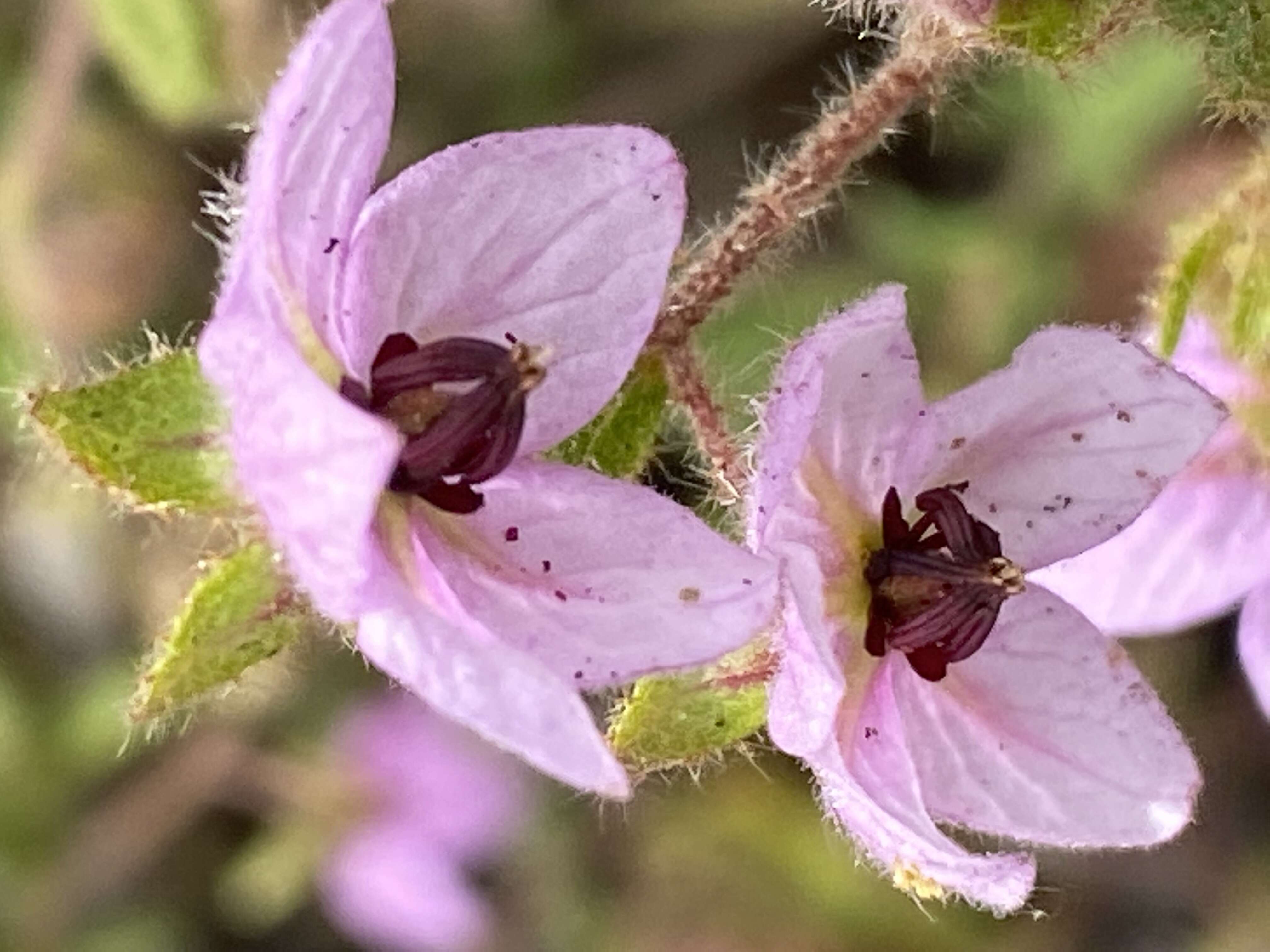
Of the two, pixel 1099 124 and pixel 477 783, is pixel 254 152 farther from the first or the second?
pixel 477 783

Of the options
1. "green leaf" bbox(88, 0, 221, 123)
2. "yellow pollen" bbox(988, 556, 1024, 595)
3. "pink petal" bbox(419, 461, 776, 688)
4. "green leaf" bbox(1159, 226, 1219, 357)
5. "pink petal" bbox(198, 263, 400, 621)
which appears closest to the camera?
"pink petal" bbox(198, 263, 400, 621)

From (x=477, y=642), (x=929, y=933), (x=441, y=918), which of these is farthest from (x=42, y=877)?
(x=477, y=642)

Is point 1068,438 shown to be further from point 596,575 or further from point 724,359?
point 724,359

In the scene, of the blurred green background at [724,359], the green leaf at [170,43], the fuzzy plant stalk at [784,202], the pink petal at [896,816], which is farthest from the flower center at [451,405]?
the blurred green background at [724,359]

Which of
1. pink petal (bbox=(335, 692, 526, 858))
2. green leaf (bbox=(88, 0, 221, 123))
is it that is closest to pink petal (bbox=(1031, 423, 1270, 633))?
green leaf (bbox=(88, 0, 221, 123))

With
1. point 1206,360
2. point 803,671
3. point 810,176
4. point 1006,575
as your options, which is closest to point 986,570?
point 1006,575

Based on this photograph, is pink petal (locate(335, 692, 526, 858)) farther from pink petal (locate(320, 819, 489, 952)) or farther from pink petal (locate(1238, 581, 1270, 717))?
pink petal (locate(1238, 581, 1270, 717))
